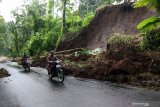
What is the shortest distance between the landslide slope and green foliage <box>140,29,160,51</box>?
10.4 metres

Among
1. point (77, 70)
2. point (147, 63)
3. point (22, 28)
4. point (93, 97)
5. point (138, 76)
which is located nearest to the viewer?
point (93, 97)

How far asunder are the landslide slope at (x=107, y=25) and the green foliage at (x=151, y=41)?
1039 centimetres

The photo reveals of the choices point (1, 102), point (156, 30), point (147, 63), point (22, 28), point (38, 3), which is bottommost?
point (1, 102)

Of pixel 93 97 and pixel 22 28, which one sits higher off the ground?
pixel 22 28

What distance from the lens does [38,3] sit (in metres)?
75.9

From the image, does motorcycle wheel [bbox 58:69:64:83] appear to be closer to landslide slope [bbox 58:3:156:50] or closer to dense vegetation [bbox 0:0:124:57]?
landslide slope [bbox 58:3:156:50]

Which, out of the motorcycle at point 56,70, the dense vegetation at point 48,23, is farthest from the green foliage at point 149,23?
the motorcycle at point 56,70

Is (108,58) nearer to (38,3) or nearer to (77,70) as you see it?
(77,70)

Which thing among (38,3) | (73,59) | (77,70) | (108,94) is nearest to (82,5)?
(38,3)

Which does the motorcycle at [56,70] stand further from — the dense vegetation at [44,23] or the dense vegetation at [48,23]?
the dense vegetation at [44,23]

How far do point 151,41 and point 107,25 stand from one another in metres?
16.5

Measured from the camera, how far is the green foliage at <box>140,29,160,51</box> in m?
18.8

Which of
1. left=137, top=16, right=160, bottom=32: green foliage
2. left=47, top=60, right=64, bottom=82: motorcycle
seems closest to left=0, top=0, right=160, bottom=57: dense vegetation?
left=137, top=16, right=160, bottom=32: green foliage

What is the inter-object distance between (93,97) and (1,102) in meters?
3.74
